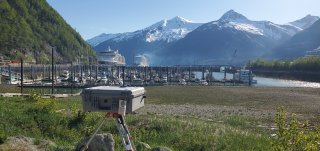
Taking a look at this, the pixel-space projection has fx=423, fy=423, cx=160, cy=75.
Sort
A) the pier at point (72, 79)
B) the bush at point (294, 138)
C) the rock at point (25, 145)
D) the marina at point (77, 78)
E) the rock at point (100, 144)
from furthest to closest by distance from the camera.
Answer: the marina at point (77, 78) → the pier at point (72, 79) → the rock at point (100, 144) → the rock at point (25, 145) → the bush at point (294, 138)

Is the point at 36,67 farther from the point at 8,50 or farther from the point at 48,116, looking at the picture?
the point at 48,116

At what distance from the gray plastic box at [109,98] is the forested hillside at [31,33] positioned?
454ft

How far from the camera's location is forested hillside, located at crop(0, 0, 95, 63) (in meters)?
147

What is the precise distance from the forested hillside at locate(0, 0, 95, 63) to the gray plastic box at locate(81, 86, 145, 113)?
138311 mm

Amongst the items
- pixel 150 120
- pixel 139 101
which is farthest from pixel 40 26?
pixel 139 101

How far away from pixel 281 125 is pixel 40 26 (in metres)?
180

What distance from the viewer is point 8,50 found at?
462ft

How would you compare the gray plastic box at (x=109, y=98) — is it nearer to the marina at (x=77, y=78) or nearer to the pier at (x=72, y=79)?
the marina at (x=77, y=78)

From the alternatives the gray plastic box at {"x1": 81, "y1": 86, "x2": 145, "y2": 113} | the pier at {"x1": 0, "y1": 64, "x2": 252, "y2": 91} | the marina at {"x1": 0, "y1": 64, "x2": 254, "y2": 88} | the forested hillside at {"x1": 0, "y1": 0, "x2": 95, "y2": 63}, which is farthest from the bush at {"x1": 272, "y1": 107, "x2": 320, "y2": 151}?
the forested hillside at {"x1": 0, "y1": 0, "x2": 95, "y2": 63}

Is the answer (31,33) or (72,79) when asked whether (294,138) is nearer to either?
(72,79)

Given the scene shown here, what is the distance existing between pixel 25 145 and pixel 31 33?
16033 cm

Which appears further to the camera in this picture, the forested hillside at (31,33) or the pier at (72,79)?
the forested hillside at (31,33)

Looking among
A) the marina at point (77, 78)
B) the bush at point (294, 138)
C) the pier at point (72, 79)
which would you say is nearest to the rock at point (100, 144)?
the bush at point (294, 138)

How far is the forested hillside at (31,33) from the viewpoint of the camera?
147 meters
